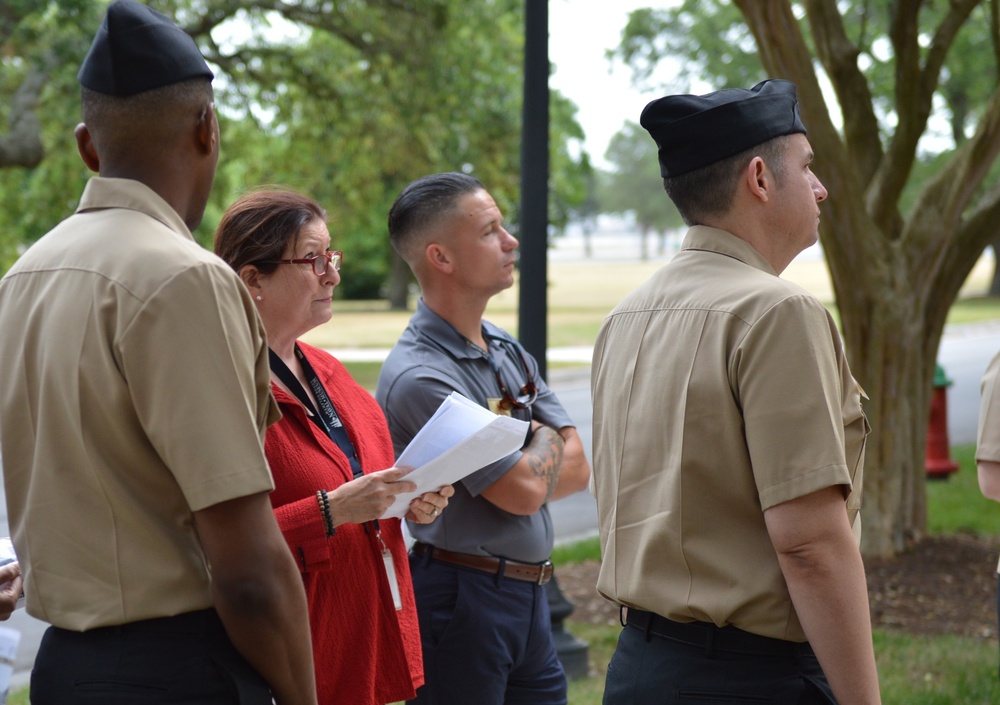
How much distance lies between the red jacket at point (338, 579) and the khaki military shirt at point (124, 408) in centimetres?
79

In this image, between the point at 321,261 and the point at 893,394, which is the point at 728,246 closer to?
the point at 321,261

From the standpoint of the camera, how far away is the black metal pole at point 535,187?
17.7ft

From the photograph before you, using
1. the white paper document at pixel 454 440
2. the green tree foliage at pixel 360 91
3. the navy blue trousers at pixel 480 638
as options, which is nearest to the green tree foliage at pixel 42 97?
the green tree foliage at pixel 360 91

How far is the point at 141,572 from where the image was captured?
6.06 feet

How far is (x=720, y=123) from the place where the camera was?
7.70ft

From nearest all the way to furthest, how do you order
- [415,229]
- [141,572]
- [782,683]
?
[141,572] < [782,683] < [415,229]

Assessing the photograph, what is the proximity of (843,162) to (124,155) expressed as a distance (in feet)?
18.2

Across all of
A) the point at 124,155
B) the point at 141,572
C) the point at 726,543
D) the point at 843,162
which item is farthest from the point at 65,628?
the point at 843,162

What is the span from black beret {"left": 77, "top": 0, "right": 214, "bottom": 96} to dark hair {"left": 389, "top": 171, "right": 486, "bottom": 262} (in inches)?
69.0

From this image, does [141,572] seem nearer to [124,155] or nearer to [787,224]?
[124,155]

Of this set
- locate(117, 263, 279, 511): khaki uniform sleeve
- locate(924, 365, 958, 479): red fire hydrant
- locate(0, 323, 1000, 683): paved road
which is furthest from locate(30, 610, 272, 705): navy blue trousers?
locate(924, 365, 958, 479): red fire hydrant

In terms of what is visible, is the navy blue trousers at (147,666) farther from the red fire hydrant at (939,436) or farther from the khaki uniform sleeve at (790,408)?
the red fire hydrant at (939,436)

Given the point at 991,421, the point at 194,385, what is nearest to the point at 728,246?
the point at 194,385

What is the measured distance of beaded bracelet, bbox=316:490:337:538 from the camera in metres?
2.67
